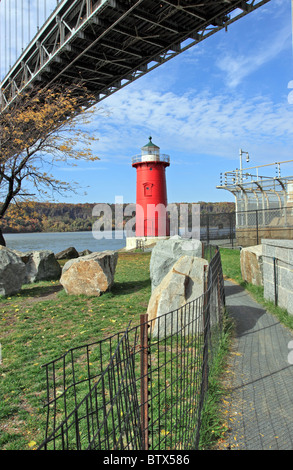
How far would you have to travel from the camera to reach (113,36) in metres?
16.8

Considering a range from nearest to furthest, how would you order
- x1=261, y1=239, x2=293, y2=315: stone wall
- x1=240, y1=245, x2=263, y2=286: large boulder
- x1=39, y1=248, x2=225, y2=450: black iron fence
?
x1=39, y1=248, x2=225, y2=450: black iron fence → x1=261, y1=239, x2=293, y2=315: stone wall → x1=240, y1=245, x2=263, y2=286: large boulder

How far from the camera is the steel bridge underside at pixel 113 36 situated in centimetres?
1430

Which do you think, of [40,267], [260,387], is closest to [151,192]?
[40,267]

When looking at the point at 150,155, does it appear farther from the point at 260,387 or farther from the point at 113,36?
the point at 260,387

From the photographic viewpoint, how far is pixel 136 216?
3988 centimetres

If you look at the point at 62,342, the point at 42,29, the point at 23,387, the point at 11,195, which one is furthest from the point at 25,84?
the point at 23,387

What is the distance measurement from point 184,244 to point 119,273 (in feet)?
19.8

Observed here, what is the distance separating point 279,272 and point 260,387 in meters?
3.78

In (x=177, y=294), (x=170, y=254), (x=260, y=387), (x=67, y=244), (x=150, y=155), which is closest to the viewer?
(x=260, y=387)

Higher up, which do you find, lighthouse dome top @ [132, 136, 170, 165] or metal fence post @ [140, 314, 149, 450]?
lighthouse dome top @ [132, 136, 170, 165]

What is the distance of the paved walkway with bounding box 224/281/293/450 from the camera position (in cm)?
316

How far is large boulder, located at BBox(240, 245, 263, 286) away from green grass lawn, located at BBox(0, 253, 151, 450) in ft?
10.6

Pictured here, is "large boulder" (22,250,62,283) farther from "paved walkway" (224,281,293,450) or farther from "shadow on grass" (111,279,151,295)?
"paved walkway" (224,281,293,450)

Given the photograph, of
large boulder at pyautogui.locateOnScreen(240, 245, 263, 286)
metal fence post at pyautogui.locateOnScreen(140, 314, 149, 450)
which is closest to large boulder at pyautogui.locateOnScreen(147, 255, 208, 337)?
metal fence post at pyautogui.locateOnScreen(140, 314, 149, 450)
